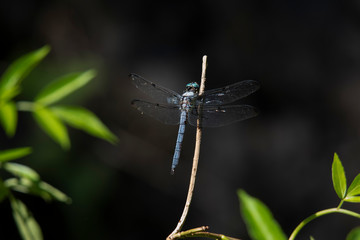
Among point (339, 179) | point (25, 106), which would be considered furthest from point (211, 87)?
point (339, 179)

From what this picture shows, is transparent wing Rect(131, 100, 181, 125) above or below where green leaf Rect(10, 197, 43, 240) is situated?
above

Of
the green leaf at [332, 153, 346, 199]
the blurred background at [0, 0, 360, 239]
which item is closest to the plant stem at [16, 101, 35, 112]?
the green leaf at [332, 153, 346, 199]

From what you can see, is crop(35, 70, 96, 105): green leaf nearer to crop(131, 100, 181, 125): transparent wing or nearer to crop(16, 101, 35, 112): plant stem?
crop(16, 101, 35, 112): plant stem

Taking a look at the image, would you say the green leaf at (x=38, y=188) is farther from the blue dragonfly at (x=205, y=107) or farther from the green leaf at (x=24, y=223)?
the blue dragonfly at (x=205, y=107)

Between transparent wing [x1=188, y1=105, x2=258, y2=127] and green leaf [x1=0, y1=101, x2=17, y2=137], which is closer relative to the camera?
green leaf [x1=0, y1=101, x2=17, y2=137]

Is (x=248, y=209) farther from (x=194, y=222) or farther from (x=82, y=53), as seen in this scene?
(x=82, y=53)

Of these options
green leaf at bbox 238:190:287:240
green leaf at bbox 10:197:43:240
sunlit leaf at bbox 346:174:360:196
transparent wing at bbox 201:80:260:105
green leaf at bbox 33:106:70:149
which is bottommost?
green leaf at bbox 10:197:43:240

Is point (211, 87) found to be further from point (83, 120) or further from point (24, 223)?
point (24, 223)

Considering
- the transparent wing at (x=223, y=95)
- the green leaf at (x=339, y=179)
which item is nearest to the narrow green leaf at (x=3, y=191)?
the green leaf at (x=339, y=179)
